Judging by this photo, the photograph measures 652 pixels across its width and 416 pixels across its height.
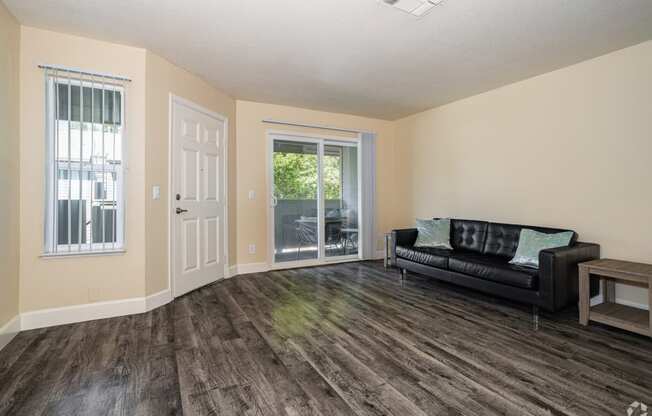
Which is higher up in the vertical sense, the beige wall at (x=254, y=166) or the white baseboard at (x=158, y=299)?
the beige wall at (x=254, y=166)

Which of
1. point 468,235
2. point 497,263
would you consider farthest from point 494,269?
point 468,235

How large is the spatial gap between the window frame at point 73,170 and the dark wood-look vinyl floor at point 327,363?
0.64 m

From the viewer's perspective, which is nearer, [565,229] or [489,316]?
[489,316]

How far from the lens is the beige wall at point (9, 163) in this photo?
2242 millimetres

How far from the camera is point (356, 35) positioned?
2.65m

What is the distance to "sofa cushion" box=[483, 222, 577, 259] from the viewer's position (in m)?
3.38

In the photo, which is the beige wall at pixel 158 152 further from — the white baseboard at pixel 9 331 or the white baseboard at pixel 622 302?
the white baseboard at pixel 622 302

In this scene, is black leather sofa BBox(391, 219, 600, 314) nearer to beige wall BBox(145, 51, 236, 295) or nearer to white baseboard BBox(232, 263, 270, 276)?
white baseboard BBox(232, 263, 270, 276)

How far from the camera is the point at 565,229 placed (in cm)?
323

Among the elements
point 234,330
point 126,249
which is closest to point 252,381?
point 234,330

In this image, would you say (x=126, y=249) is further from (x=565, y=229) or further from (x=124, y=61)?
(x=565, y=229)

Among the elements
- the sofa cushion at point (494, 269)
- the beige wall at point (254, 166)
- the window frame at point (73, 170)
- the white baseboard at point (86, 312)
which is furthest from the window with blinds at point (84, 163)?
the sofa cushion at point (494, 269)

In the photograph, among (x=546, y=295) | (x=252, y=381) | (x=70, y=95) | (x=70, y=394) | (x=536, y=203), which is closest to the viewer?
(x=70, y=394)

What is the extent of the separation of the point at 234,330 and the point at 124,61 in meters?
2.60
